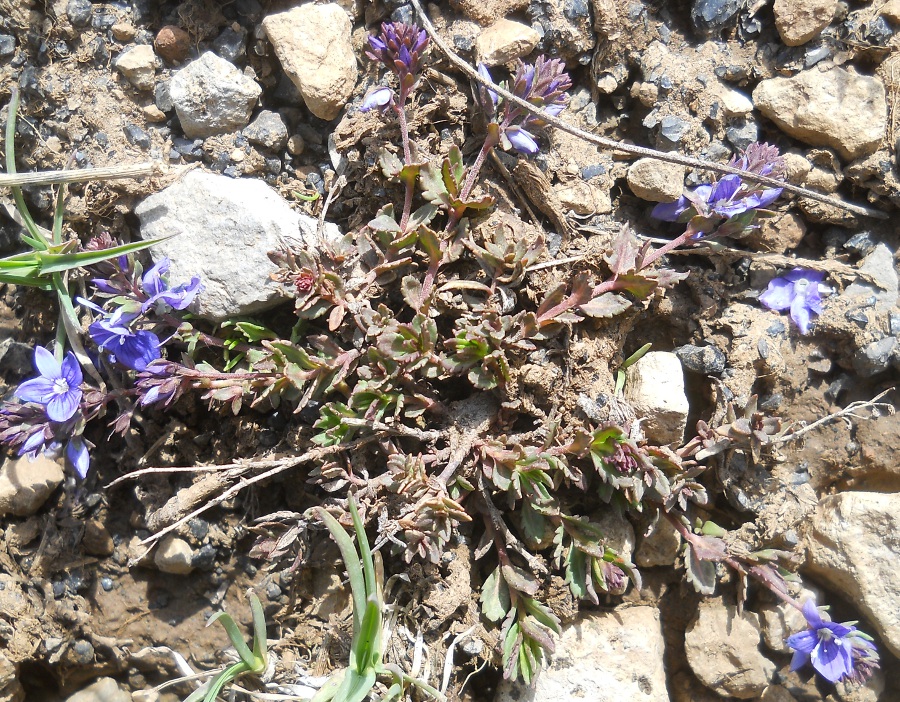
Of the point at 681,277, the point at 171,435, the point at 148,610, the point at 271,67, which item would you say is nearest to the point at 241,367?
the point at 171,435

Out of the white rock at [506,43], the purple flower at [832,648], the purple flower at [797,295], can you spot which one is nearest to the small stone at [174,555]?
the white rock at [506,43]

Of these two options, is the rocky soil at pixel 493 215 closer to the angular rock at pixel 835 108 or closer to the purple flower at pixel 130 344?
the angular rock at pixel 835 108

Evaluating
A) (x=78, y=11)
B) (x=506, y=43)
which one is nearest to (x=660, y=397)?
(x=506, y=43)

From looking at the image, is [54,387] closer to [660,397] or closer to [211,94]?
[211,94]

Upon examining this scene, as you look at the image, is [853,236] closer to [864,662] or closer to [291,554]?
[864,662]

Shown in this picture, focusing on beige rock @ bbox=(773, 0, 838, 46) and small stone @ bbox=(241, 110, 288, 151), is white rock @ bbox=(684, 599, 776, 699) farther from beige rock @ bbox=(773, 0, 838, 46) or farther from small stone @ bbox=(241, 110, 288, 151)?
small stone @ bbox=(241, 110, 288, 151)
